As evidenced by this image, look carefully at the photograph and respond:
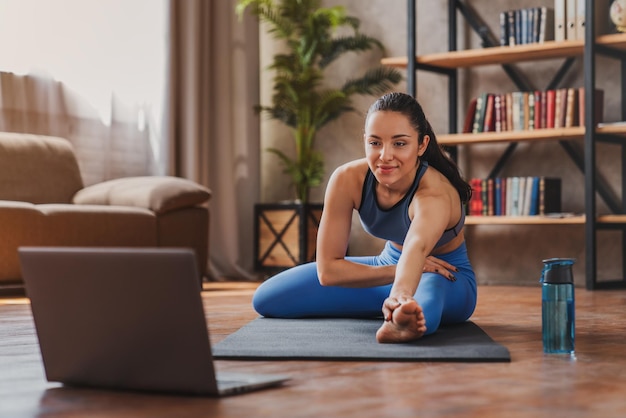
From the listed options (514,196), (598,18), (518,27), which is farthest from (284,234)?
(598,18)

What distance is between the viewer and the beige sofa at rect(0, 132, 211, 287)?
421 cm

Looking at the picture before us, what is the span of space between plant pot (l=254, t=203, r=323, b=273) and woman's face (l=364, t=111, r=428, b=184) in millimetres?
3047

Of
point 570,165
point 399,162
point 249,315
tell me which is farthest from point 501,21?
point 399,162

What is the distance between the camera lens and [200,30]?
5684mm

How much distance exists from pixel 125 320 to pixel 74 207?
2.98 m

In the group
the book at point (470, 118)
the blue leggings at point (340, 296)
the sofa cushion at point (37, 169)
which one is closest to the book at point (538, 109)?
the book at point (470, 118)

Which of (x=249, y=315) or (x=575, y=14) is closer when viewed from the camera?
(x=249, y=315)

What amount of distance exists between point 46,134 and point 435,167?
2963mm

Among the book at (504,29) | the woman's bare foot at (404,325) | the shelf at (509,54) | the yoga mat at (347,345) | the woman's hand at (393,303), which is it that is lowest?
the yoga mat at (347,345)

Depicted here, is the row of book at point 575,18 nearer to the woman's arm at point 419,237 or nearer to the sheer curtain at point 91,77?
the sheer curtain at point 91,77

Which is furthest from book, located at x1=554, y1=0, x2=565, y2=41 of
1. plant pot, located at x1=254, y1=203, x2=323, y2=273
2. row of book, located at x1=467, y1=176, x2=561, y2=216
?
plant pot, located at x1=254, y1=203, x2=323, y2=273

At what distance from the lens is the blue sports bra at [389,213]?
2.52m

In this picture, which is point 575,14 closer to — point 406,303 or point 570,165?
point 570,165

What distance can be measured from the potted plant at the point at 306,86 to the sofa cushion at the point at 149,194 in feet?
2.96
